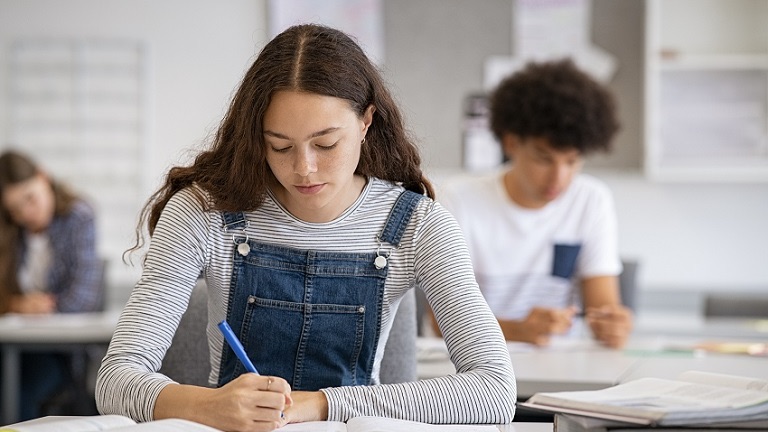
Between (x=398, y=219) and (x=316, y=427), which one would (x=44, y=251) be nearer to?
(x=398, y=219)

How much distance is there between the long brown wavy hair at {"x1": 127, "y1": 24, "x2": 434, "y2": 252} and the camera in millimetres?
1468

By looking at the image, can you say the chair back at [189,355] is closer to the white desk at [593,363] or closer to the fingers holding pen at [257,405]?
the white desk at [593,363]

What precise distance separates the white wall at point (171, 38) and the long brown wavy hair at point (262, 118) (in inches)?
106

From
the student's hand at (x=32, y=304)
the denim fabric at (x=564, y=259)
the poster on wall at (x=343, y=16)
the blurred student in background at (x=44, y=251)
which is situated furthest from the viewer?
the poster on wall at (x=343, y=16)

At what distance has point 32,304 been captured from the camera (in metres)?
3.50

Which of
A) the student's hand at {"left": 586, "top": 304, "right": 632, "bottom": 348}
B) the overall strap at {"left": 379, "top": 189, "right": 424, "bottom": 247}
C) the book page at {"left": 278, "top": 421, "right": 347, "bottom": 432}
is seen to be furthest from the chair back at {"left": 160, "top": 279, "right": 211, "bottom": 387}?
the student's hand at {"left": 586, "top": 304, "right": 632, "bottom": 348}

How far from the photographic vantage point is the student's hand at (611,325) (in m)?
2.29

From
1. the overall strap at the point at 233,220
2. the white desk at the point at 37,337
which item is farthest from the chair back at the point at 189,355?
the white desk at the point at 37,337

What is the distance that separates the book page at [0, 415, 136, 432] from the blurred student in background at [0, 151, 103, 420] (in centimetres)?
255

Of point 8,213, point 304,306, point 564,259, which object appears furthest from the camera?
point 8,213

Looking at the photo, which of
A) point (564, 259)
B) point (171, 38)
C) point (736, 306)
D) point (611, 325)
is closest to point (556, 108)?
point (564, 259)

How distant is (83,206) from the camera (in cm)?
379

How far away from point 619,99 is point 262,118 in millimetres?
2791

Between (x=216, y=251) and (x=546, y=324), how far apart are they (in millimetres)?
953
